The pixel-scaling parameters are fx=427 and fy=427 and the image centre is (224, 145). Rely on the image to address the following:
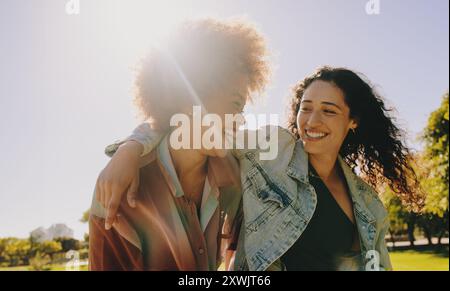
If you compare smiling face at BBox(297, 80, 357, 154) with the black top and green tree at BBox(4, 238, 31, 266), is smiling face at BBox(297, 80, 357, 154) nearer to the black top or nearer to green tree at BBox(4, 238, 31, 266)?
the black top

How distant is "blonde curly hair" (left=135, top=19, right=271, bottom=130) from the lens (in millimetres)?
2871

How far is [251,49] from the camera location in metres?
3.00

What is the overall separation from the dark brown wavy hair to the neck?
0.32 meters

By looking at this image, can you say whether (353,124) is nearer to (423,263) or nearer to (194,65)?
(194,65)

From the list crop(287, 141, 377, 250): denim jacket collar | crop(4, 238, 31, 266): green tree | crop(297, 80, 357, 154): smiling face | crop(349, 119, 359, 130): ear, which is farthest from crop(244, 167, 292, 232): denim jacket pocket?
crop(4, 238, 31, 266): green tree

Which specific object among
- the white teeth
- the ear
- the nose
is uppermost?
the nose

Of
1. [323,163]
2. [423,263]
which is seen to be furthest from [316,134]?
[423,263]

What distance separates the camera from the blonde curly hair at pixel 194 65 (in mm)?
2871

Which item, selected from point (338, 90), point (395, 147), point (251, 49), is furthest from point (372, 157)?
point (251, 49)

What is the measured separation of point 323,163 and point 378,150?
60 cm

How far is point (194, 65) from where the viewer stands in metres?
2.90

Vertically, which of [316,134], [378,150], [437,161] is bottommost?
[437,161]

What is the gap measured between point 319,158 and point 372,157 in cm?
62

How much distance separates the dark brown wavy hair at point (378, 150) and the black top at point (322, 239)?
0.57 m
